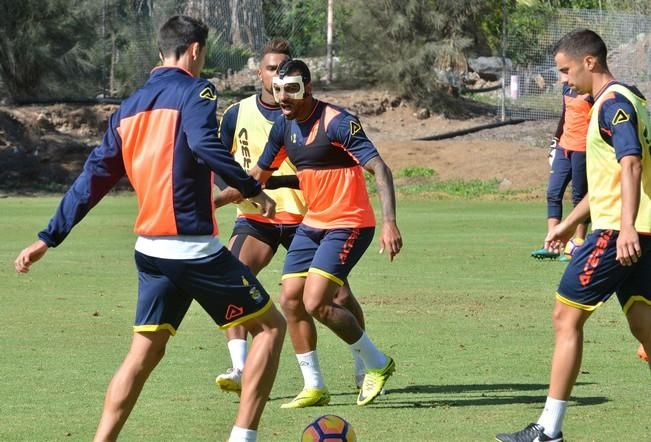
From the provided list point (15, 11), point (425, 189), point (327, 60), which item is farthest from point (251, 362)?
point (327, 60)

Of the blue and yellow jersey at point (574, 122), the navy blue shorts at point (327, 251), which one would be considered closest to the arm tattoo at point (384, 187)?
the navy blue shorts at point (327, 251)

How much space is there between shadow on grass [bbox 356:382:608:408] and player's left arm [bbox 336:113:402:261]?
40.7 inches

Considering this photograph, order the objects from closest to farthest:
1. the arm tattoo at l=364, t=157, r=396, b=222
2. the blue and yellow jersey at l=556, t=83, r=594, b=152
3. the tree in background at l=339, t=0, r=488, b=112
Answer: the arm tattoo at l=364, t=157, r=396, b=222
the blue and yellow jersey at l=556, t=83, r=594, b=152
the tree in background at l=339, t=0, r=488, b=112

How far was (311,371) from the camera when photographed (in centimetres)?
871

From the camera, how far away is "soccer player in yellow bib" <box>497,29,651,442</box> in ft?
23.4

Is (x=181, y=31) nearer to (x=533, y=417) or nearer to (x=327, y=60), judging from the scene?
(x=533, y=417)

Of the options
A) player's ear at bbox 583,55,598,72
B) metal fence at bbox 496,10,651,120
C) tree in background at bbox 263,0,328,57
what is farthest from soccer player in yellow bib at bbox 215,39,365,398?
tree in background at bbox 263,0,328,57

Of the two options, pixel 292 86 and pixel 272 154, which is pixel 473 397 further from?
pixel 292 86

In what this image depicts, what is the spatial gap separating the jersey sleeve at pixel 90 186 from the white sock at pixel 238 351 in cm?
251

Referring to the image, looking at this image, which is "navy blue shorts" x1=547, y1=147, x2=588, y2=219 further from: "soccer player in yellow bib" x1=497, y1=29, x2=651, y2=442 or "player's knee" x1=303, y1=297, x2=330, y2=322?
"soccer player in yellow bib" x1=497, y1=29, x2=651, y2=442

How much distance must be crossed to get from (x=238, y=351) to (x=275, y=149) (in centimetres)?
146

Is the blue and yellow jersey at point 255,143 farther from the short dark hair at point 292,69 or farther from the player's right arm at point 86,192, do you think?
the player's right arm at point 86,192

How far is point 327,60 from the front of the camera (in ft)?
135

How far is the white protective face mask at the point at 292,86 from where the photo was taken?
8795 millimetres
